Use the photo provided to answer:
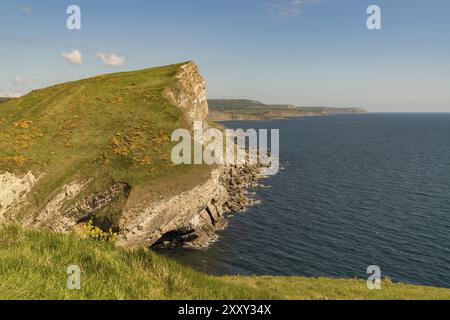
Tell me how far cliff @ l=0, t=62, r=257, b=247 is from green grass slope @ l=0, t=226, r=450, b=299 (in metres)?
27.3

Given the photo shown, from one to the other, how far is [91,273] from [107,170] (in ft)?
134

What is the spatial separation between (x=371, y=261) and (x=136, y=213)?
1272 inches

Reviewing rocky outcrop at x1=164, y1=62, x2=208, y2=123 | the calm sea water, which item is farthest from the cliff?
the calm sea water

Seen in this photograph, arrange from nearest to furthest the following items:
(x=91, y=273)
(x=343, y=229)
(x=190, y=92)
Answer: (x=91, y=273)
(x=343, y=229)
(x=190, y=92)

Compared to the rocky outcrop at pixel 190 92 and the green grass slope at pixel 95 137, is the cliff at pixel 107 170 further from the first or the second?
Result: the rocky outcrop at pixel 190 92

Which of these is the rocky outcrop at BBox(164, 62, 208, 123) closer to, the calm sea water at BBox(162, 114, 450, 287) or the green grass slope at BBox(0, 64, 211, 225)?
the green grass slope at BBox(0, 64, 211, 225)

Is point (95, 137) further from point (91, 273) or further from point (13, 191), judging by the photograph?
point (91, 273)

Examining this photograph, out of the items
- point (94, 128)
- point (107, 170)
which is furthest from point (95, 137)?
point (107, 170)

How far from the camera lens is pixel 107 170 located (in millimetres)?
49844

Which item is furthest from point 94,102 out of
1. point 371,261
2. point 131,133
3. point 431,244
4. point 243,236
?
point 431,244

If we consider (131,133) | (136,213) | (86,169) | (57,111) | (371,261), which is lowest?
(371,261)
